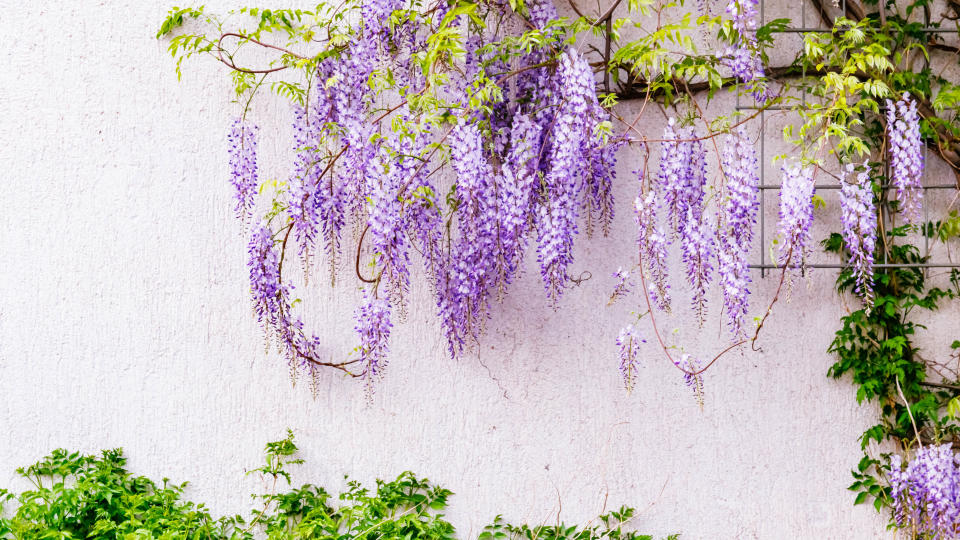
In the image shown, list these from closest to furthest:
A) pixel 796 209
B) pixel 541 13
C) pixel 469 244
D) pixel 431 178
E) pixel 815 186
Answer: pixel 796 209
pixel 469 244
pixel 541 13
pixel 815 186
pixel 431 178

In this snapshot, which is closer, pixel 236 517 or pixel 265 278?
pixel 265 278

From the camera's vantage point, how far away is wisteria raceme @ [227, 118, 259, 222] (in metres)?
2.56

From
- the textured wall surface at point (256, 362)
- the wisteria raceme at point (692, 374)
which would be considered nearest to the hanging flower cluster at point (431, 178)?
the textured wall surface at point (256, 362)

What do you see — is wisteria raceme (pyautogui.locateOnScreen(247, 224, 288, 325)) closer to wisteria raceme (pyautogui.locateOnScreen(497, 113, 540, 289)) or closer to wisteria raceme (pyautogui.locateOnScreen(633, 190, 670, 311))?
wisteria raceme (pyautogui.locateOnScreen(497, 113, 540, 289))

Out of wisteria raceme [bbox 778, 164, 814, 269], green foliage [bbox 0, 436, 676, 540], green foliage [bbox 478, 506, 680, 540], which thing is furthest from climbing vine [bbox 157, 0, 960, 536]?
green foliage [bbox 478, 506, 680, 540]

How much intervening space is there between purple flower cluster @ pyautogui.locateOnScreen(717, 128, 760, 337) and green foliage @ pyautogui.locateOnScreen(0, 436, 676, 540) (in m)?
0.85

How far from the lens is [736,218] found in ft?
7.42

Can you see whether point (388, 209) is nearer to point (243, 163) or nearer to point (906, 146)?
point (243, 163)

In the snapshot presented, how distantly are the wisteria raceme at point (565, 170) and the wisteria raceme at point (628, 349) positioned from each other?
248 millimetres

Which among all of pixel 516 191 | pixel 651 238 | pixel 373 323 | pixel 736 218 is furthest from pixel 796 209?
pixel 373 323

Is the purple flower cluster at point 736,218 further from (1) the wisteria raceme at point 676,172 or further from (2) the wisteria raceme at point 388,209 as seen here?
(2) the wisteria raceme at point 388,209

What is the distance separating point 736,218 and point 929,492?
1038 mm

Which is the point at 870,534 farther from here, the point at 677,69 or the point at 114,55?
the point at 114,55

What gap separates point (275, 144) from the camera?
270 cm
